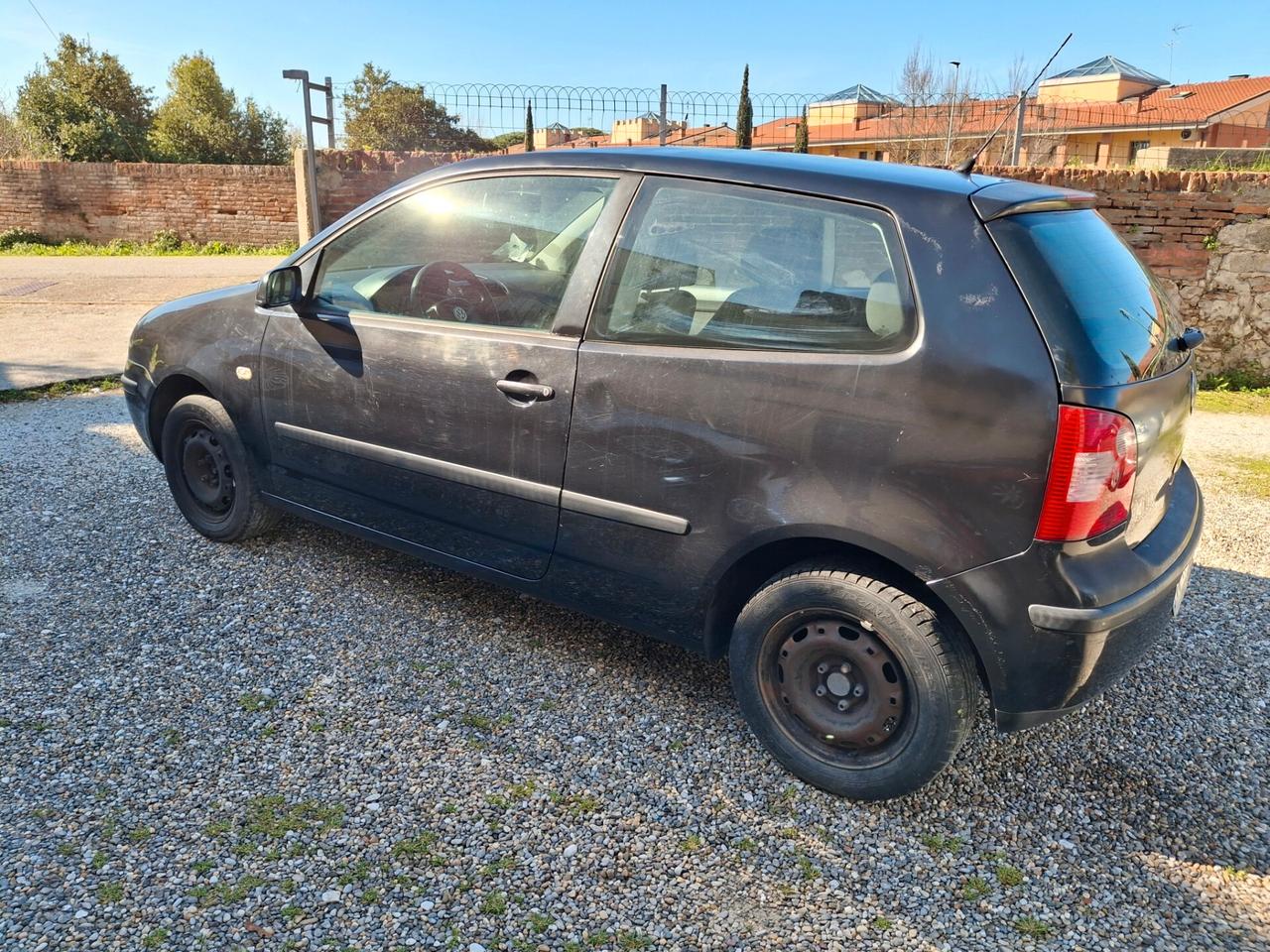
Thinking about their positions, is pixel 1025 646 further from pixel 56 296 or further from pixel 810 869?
pixel 56 296

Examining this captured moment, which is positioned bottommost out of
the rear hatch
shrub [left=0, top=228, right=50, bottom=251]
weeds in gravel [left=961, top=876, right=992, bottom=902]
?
weeds in gravel [left=961, top=876, right=992, bottom=902]

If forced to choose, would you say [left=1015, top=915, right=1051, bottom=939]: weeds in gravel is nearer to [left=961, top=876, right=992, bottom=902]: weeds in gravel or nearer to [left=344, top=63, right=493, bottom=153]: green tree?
[left=961, top=876, right=992, bottom=902]: weeds in gravel

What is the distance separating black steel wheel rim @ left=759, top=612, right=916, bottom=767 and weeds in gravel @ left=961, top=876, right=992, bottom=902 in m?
0.36

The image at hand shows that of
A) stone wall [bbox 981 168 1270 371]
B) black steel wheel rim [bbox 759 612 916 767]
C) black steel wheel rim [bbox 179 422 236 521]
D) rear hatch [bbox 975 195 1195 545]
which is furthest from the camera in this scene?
stone wall [bbox 981 168 1270 371]

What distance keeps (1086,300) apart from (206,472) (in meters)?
3.59

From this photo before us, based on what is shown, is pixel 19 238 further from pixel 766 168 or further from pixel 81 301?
pixel 766 168

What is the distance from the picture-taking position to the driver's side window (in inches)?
117

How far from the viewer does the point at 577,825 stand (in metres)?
2.45

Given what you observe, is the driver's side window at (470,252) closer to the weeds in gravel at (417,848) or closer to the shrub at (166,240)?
the weeds in gravel at (417,848)

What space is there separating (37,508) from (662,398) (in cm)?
373

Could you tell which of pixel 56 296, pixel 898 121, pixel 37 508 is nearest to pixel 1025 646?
pixel 37 508

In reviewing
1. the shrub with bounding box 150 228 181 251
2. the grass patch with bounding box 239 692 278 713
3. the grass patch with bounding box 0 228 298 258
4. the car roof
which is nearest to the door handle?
the car roof

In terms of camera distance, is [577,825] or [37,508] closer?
[577,825]

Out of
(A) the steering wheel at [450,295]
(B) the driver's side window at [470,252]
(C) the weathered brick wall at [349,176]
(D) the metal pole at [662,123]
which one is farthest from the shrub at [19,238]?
(A) the steering wheel at [450,295]
